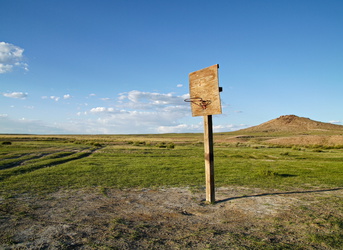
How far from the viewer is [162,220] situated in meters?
5.73

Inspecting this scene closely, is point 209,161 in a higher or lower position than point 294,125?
lower

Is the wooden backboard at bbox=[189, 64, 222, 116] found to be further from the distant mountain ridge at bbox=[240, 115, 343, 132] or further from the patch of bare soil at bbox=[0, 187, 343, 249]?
the distant mountain ridge at bbox=[240, 115, 343, 132]

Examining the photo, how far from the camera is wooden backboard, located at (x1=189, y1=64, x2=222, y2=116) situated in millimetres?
7617

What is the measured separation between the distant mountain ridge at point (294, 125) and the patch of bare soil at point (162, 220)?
139 meters

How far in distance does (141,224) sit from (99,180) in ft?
21.1

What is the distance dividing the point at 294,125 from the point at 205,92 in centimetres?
15075

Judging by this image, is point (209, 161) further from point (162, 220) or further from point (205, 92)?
point (162, 220)

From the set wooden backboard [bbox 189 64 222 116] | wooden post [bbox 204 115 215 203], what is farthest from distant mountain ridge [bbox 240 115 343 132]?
wooden post [bbox 204 115 215 203]

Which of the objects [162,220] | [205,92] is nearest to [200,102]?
[205,92]

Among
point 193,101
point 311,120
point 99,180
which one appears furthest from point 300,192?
point 311,120

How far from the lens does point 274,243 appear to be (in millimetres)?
4422

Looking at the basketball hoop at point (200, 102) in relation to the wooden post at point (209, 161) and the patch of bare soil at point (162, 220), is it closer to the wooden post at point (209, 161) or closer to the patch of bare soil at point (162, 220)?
the wooden post at point (209, 161)

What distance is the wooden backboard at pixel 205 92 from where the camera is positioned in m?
7.62

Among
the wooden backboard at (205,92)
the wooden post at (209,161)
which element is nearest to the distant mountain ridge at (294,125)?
the wooden backboard at (205,92)
